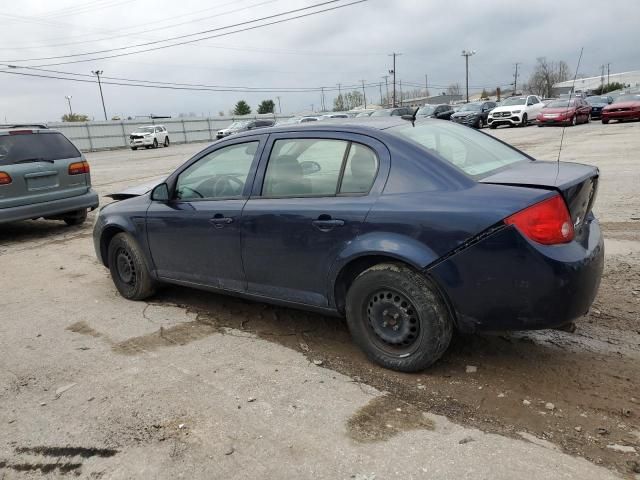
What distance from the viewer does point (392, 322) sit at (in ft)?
11.4

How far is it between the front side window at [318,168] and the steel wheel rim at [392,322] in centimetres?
71

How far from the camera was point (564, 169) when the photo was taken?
11.6 ft

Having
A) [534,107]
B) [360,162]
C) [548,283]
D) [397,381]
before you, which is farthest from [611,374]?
[534,107]

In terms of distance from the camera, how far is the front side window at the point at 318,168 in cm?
358

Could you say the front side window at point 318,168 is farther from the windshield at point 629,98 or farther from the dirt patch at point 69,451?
the windshield at point 629,98

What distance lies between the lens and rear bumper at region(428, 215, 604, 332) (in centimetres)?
292

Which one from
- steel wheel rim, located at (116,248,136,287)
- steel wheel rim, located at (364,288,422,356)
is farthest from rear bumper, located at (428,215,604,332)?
steel wheel rim, located at (116,248,136,287)

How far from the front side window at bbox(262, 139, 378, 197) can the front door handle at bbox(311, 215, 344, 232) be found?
18cm

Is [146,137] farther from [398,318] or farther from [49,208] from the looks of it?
[398,318]

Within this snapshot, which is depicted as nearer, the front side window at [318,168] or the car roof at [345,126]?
the front side window at [318,168]

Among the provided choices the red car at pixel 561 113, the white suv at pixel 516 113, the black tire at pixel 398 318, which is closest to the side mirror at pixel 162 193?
the black tire at pixel 398 318

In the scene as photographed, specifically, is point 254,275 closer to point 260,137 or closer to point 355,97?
point 260,137

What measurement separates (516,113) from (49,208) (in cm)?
2761

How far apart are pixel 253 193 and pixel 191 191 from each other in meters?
0.78
